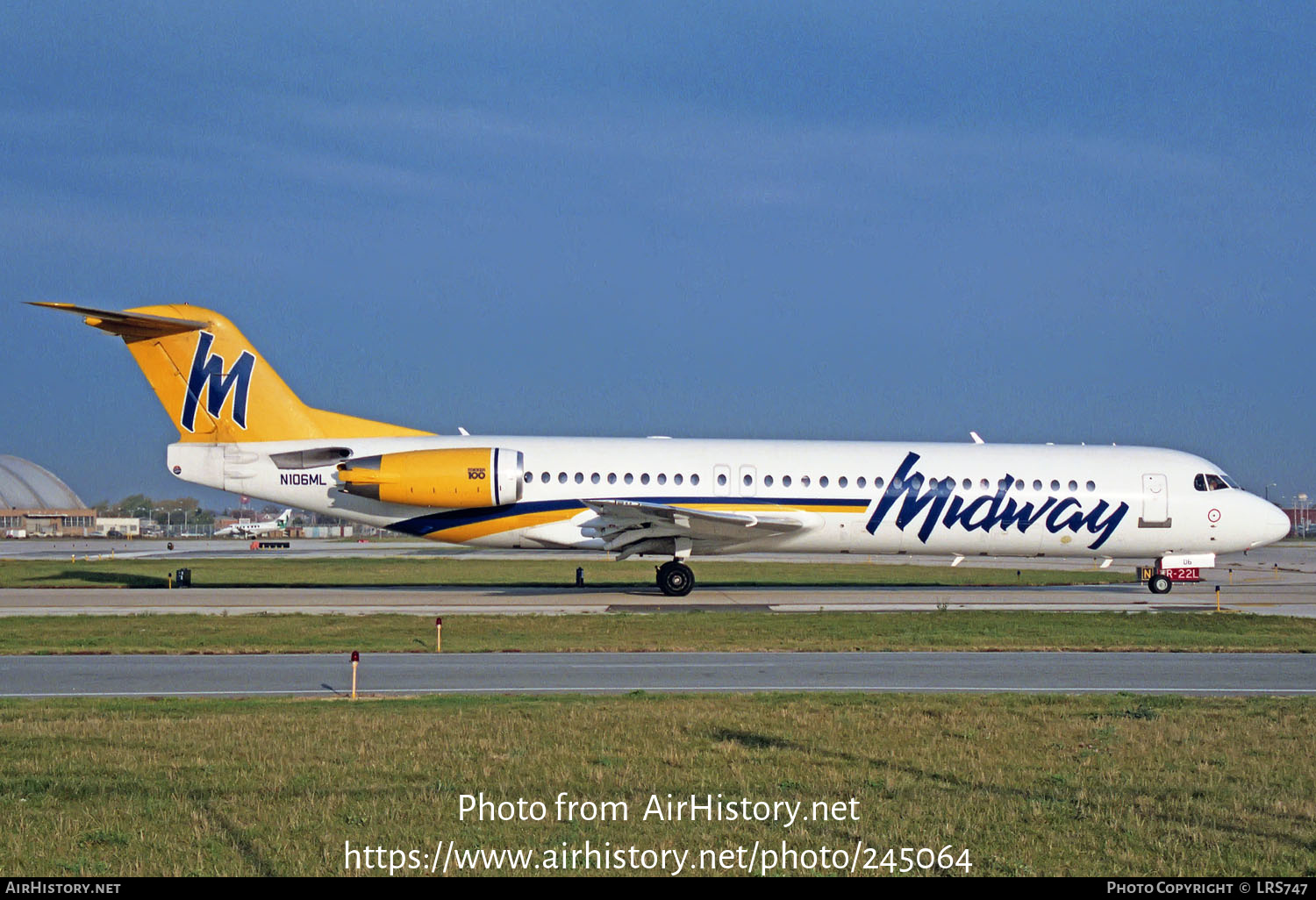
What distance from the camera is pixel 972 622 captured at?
906 inches

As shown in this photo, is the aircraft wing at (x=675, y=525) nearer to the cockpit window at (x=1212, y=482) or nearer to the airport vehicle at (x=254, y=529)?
the cockpit window at (x=1212, y=482)

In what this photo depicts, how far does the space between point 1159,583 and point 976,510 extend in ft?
20.3

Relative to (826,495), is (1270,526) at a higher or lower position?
lower

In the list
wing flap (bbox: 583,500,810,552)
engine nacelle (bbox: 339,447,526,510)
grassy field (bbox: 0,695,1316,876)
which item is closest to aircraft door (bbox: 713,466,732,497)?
wing flap (bbox: 583,500,810,552)

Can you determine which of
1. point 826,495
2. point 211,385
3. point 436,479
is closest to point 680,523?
point 826,495

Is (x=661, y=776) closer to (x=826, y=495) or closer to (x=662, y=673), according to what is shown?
(x=662, y=673)

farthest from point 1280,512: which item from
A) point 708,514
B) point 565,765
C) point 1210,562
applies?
point 565,765

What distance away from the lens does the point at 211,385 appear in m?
30.1

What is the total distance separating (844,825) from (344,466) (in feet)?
77.5

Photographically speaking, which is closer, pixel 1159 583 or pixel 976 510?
pixel 976 510

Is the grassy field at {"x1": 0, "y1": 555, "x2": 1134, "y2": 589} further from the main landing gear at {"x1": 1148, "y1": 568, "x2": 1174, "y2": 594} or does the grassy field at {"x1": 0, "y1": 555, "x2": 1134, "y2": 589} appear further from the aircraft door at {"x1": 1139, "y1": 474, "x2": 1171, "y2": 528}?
the aircraft door at {"x1": 1139, "y1": 474, "x2": 1171, "y2": 528}

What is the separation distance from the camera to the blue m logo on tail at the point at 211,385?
30.1 m

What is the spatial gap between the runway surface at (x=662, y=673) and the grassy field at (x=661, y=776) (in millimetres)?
1393
